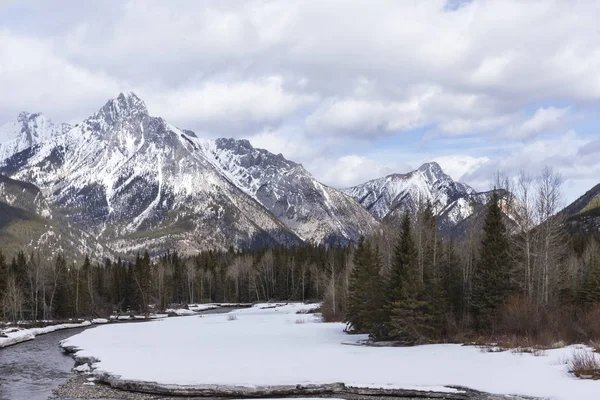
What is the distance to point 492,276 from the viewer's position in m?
46.6

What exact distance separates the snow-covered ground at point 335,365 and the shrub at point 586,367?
46 cm

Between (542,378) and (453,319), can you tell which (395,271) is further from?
(542,378)

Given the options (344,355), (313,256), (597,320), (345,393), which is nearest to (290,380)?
(345,393)

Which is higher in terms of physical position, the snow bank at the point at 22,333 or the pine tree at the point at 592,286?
the pine tree at the point at 592,286

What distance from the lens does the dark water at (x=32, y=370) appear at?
1230 inches

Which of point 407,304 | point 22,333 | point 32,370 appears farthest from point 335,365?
point 22,333

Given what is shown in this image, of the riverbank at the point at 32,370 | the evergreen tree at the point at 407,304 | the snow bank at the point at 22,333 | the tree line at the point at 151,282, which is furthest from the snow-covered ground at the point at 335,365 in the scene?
the tree line at the point at 151,282

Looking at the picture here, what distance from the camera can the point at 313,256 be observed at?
16050 cm

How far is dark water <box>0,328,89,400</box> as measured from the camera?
31.2m

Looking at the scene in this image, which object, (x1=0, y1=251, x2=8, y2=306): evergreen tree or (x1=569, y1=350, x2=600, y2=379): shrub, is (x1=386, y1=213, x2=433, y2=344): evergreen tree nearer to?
(x1=569, y1=350, x2=600, y2=379): shrub

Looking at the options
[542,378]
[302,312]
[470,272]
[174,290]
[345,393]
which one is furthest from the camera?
[174,290]

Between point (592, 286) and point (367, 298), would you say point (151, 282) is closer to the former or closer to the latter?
point (367, 298)

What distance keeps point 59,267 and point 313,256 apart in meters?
77.1

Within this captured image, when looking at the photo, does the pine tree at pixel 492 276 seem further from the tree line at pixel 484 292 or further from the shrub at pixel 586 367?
the shrub at pixel 586 367
